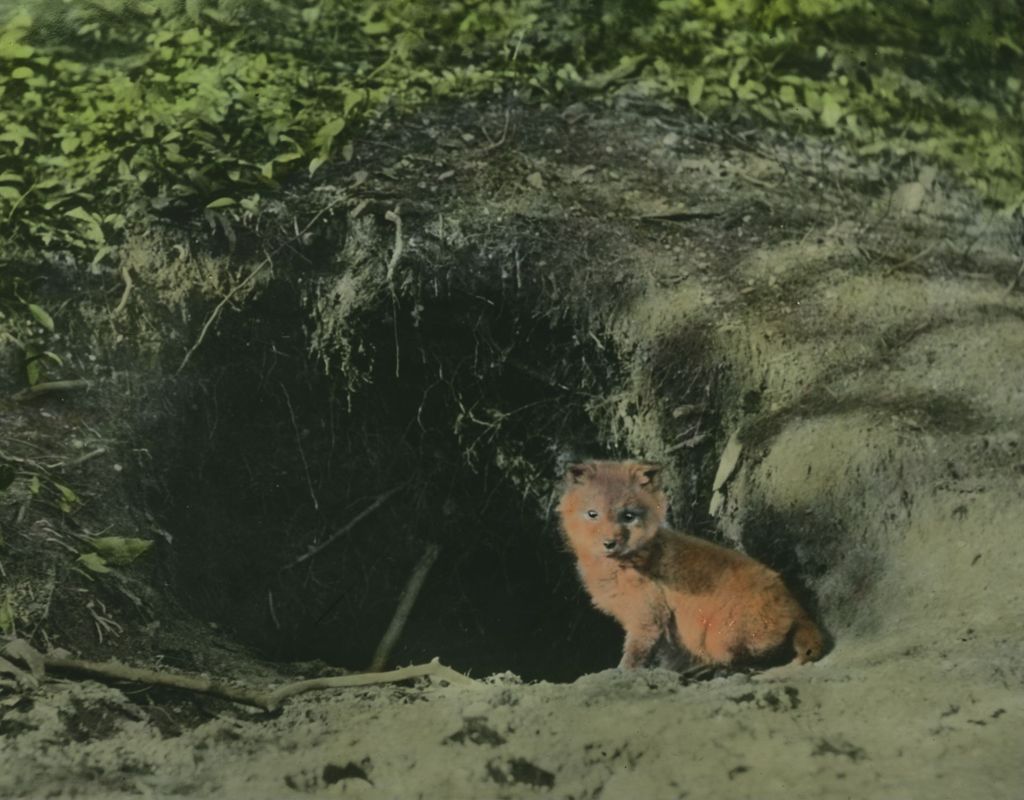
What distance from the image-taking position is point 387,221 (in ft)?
14.9

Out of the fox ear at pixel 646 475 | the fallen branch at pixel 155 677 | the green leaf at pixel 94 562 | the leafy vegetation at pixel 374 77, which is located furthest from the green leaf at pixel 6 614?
the fox ear at pixel 646 475

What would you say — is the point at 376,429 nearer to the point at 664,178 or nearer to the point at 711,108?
the point at 664,178

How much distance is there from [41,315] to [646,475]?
2121mm

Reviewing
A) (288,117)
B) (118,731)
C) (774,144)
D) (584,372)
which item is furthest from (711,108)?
(118,731)

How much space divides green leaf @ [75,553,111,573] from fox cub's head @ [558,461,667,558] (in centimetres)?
151

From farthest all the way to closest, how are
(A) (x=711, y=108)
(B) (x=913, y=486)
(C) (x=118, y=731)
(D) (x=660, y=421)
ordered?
(A) (x=711, y=108)
(D) (x=660, y=421)
(B) (x=913, y=486)
(C) (x=118, y=731)

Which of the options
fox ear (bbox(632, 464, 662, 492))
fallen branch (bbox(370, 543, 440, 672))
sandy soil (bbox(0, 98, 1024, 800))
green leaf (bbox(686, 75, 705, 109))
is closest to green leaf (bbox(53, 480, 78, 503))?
sandy soil (bbox(0, 98, 1024, 800))

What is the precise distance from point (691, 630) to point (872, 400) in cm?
98

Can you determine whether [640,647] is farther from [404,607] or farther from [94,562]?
[94,562]

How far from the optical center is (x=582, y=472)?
4137 millimetres

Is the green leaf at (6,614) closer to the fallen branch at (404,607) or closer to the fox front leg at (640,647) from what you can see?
the fallen branch at (404,607)

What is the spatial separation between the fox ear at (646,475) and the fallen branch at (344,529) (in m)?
1.07

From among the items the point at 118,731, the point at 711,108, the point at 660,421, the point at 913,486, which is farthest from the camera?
the point at 711,108

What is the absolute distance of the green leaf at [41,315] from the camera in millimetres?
4219
